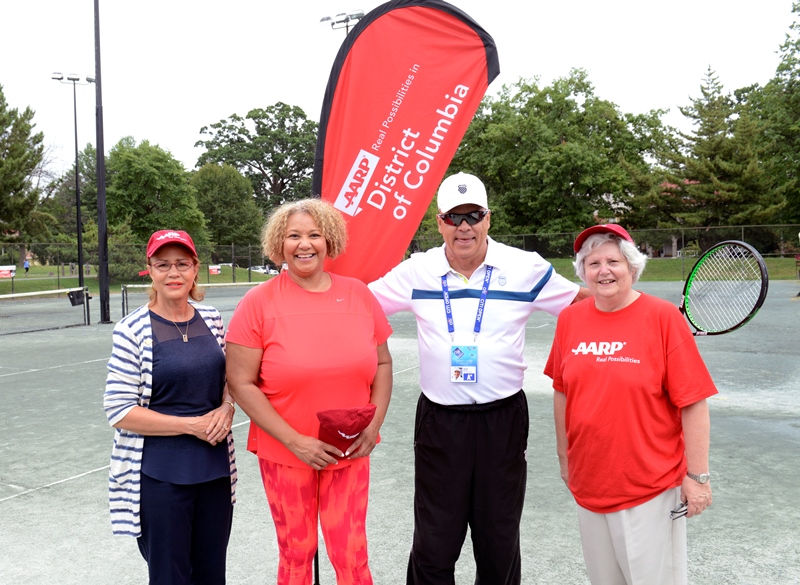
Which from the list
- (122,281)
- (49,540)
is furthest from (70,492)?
(122,281)

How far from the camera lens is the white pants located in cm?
253

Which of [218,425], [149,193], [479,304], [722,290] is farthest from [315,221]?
[149,193]

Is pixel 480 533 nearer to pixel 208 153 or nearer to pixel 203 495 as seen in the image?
pixel 203 495

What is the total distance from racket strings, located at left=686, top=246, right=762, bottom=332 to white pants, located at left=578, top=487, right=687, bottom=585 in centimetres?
138

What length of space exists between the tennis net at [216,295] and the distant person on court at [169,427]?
19.6 metres

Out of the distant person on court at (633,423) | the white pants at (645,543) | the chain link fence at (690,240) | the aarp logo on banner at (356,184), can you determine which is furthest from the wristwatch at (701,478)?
the chain link fence at (690,240)

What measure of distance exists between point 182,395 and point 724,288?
14.0ft

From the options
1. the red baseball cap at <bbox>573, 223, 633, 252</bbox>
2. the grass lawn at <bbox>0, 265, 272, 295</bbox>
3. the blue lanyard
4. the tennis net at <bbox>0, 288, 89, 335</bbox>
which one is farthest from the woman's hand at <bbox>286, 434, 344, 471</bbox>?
the grass lawn at <bbox>0, 265, 272, 295</bbox>

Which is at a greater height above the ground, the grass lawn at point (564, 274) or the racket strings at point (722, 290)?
the racket strings at point (722, 290)

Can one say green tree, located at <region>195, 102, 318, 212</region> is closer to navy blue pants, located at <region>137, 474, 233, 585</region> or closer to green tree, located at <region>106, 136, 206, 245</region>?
green tree, located at <region>106, 136, 206, 245</region>

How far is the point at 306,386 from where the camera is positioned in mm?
2732

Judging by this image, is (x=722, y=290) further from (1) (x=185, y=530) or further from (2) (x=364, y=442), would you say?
(1) (x=185, y=530)

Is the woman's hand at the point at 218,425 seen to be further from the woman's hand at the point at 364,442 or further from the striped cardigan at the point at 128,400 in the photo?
the woman's hand at the point at 364,442

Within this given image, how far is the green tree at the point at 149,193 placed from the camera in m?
51.8
